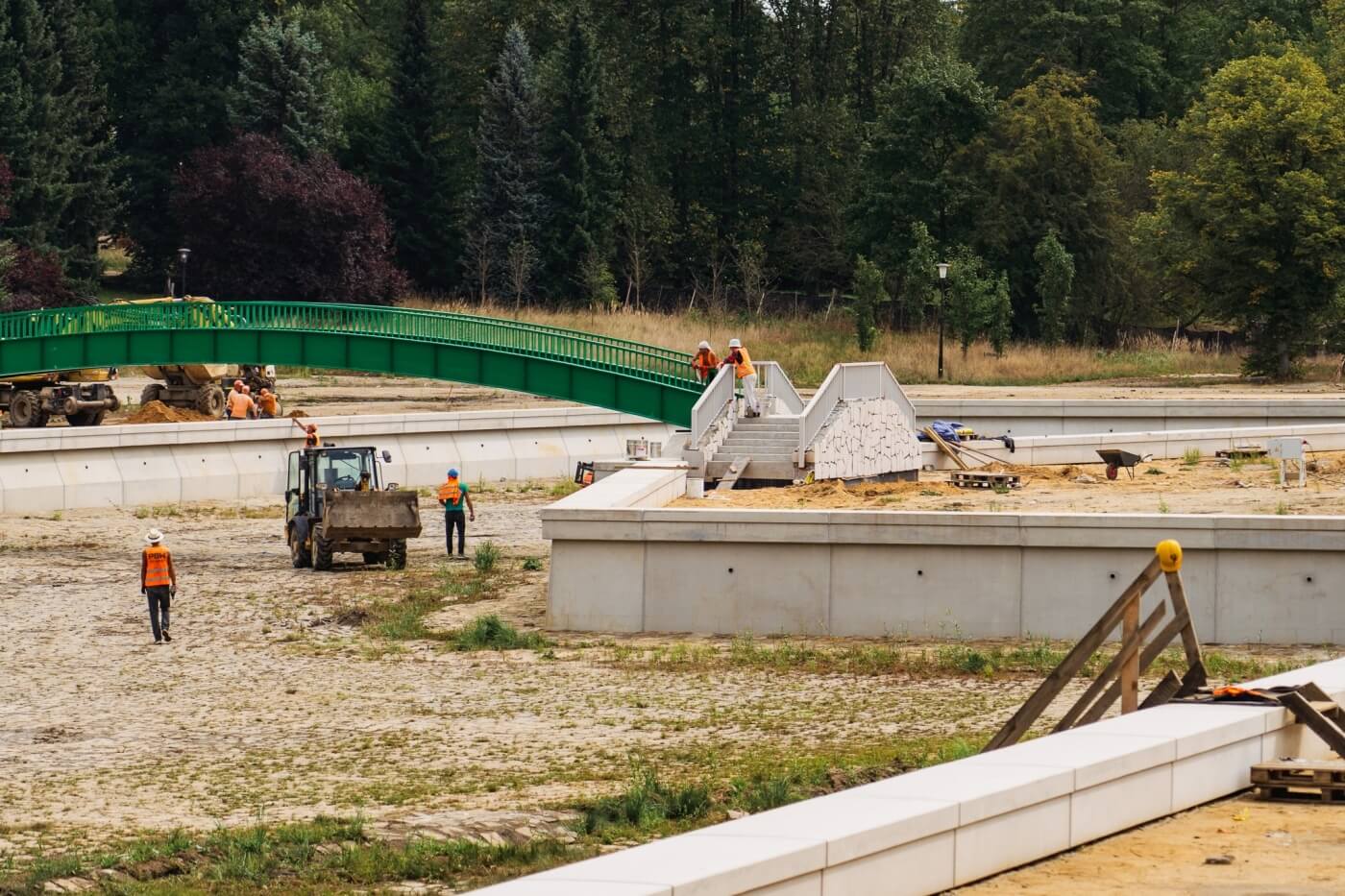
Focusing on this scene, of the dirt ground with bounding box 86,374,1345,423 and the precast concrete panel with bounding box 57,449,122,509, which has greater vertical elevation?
the dirt ground with bounding box 86,374,1345,423

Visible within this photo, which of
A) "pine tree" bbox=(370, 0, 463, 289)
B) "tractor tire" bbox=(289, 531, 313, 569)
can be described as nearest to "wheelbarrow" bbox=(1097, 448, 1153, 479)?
"tractor tire" bbox=(289, 531, 313, 569)

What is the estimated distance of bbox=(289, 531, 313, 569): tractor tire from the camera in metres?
32.5

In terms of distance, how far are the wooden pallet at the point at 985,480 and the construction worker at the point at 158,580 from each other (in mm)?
15100

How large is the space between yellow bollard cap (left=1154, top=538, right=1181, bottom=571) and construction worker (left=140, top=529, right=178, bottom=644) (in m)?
14.9

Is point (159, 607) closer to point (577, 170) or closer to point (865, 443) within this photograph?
point (865, 443)

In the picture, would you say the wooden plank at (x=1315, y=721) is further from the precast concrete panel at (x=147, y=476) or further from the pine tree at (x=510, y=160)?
the pine tree at (x=510, y=160)

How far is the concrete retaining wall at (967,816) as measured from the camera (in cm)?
941

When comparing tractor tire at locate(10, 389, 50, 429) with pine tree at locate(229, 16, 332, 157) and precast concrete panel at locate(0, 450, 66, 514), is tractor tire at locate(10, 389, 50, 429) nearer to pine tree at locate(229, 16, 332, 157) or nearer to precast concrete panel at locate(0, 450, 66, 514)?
precast concrete panel at locate(0, 450, 66, 514)

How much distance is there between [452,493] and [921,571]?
10.5 m

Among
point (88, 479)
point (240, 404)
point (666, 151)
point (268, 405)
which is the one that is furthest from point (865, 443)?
point (666, 151)

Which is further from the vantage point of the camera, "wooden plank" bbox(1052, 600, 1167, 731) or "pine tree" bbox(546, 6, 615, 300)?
"pine tree" bbox(546, 6, 615, 300)

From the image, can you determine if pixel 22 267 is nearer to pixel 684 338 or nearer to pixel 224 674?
pixel 684 338

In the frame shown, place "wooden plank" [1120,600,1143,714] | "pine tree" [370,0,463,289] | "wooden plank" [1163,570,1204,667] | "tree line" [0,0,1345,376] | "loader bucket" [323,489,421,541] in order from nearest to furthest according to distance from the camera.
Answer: "wooden plank" [1163,570,1204,667]
"wooden plank" [1120,600,1143,714]
"loader bucket" [323,489,421,541]
"tree line" [0,0,1345,376]
"pine tree" [370,0,463,289]

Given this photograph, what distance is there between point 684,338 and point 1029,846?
179ft
